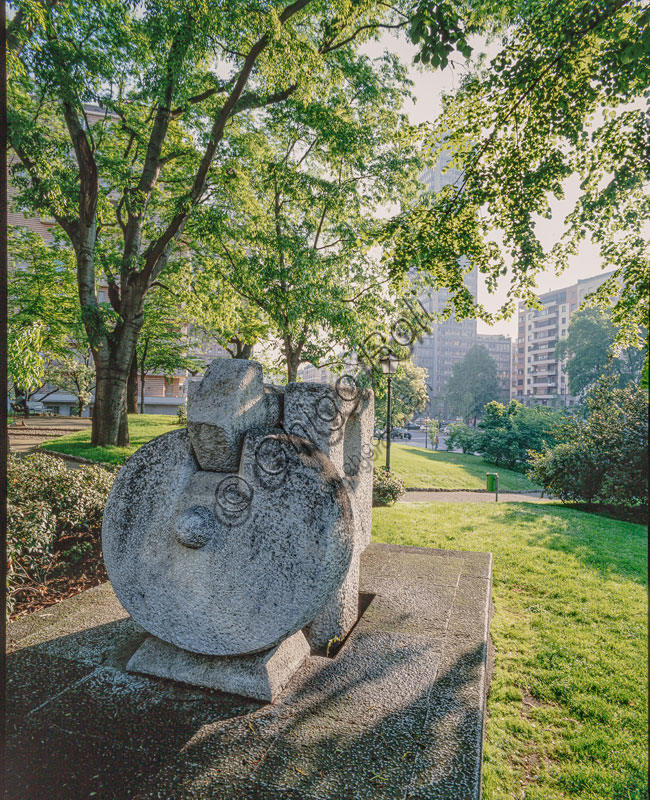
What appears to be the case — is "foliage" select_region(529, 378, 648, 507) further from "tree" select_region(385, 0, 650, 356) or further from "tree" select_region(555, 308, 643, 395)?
"tree" select_region(555, 308, 643, 395)

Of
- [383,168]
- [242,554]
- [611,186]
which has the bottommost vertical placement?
[242,554]

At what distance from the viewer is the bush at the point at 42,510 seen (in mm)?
4113

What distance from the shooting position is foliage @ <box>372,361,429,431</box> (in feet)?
39.0

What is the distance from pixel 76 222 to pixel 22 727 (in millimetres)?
10844

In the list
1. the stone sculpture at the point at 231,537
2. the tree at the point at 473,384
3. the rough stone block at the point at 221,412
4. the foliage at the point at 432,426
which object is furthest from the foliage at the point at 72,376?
the tree at the point at 473,384

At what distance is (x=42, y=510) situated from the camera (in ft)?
14.9

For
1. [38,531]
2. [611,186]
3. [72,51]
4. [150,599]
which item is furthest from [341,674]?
[72,51]

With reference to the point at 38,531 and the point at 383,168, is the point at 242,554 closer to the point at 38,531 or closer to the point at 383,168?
the point at 38,531

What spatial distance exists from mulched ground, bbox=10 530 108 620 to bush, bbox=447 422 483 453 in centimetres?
2325

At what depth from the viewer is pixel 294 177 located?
12172mm

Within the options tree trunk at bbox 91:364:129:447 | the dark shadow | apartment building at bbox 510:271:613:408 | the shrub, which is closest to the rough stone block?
the dark shadow

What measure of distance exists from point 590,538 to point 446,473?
12.4 m

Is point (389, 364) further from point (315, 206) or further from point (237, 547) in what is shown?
point (237, 547)

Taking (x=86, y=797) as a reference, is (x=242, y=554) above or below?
above
